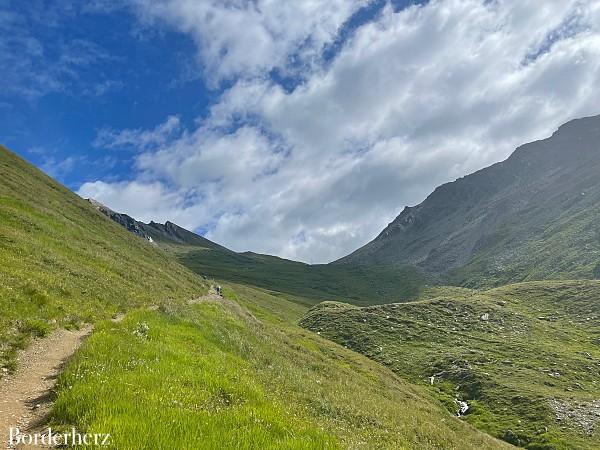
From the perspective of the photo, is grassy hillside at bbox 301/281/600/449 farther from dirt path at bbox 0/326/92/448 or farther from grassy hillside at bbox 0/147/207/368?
dirt path at bbox 0/326/92/448

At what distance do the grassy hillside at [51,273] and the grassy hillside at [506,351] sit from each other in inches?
2037

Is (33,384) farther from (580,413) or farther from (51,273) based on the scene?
(580,413)

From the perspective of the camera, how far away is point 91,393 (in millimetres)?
9492

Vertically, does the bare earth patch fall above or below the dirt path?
below

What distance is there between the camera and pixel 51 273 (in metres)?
28.4

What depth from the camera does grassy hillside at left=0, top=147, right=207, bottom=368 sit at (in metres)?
19.0

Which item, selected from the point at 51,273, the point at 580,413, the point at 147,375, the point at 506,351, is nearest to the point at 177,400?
the point at 147,375

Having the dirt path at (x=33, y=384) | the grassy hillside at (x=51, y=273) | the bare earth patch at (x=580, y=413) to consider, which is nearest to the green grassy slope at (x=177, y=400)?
the dirt path at (x=33, y=384)

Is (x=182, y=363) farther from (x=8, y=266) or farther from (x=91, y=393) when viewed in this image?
(x=8, y=266)

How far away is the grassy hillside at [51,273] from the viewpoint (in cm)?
1902

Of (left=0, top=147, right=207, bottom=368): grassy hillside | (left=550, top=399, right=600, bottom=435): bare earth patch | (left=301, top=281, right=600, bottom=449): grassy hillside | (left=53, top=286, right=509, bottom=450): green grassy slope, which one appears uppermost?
(left=0, top=147, right=207, bottom=368): grassy hillside

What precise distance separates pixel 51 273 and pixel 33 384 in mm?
17907

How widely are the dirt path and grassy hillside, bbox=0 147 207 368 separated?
0.62m

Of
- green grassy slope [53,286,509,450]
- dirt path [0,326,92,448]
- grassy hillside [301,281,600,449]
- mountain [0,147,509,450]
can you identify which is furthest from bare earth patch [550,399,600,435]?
dirt path [0,326,92,448]
